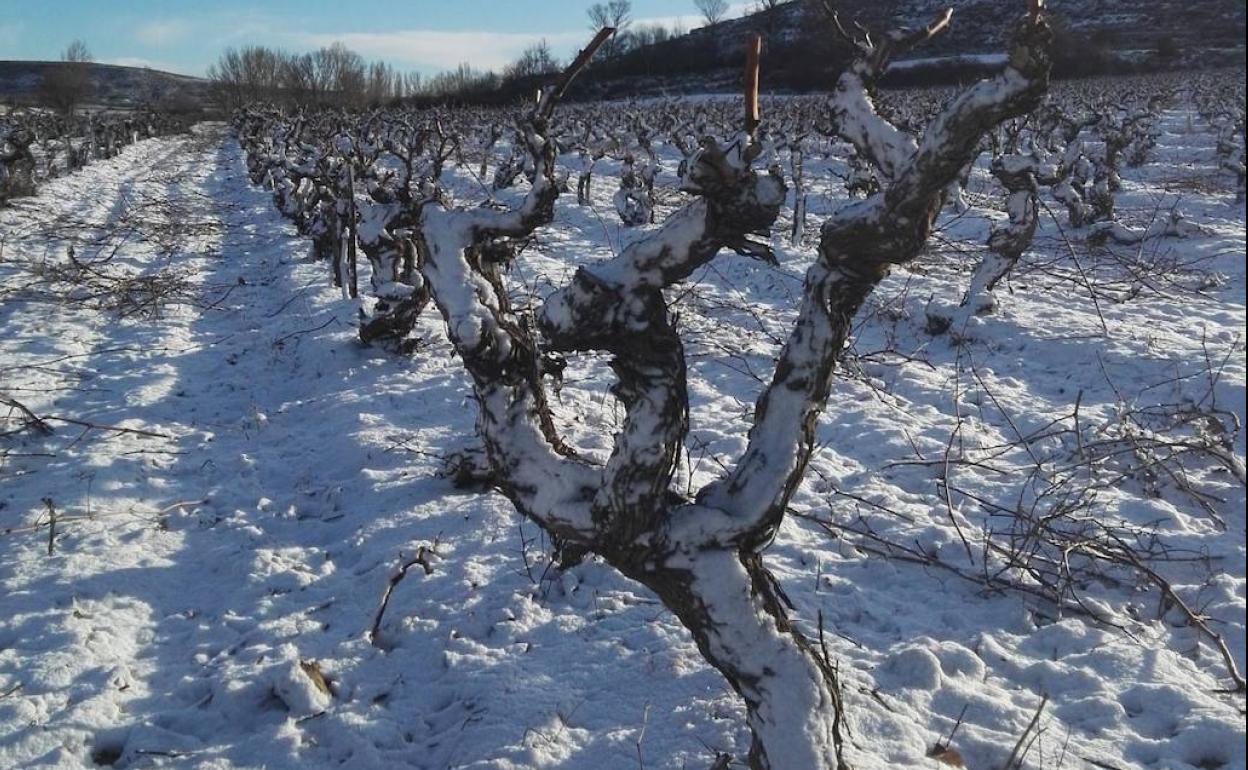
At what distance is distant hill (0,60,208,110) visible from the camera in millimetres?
73500

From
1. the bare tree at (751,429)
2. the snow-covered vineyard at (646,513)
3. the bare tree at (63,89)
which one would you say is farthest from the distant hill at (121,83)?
the bare tree at (751,429)

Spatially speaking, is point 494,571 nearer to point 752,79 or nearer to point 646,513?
point 646,513

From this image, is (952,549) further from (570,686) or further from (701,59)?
(701,59)

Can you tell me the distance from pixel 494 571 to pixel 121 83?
10210 cm

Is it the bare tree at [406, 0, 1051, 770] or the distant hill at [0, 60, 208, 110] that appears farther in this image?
the distant hill at [0, 60, 208, 110]

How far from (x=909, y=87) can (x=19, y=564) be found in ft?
147

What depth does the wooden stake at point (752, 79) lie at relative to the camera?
201 cm

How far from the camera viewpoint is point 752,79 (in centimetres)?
208

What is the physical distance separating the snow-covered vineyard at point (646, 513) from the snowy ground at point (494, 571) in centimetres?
2

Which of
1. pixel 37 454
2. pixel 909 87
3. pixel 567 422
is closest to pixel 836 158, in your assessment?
pixel 909 87

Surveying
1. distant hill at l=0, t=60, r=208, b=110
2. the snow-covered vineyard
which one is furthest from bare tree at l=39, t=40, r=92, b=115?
the snow-covered vineyard

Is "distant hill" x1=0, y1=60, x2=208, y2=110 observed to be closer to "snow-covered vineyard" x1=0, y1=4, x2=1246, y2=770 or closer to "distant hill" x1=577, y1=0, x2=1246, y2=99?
"distant hill" x1=577, y1=0, x2=1246, y2=99

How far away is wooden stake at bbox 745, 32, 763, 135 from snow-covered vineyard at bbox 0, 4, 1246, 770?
10 centimetres

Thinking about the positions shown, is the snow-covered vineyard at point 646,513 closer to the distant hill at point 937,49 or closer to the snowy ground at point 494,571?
the snowy ground at point 494,571
